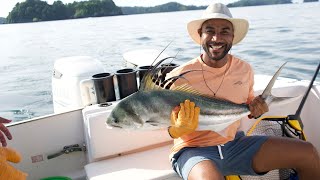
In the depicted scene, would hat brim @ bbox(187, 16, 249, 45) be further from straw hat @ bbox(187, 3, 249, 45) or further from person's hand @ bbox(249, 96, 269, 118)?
person's hand @ bbox(249, 96, 269, 118)

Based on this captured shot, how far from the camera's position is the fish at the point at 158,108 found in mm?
1938

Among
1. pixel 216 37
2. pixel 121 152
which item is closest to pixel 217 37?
pixel 216 37

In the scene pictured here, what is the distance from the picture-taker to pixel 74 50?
12.5m

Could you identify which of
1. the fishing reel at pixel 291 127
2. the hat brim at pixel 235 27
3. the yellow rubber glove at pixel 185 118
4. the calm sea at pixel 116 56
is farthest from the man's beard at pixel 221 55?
the calm sea at pixel 116 56

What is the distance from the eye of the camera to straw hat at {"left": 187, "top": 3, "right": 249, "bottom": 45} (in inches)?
98.9

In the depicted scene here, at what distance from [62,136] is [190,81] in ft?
4.59

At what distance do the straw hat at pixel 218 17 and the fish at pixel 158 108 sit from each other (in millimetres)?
612

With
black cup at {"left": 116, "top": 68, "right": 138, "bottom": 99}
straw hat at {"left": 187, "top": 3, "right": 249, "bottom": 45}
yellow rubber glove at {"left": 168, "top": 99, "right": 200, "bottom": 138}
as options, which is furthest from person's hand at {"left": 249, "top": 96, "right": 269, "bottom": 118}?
black cup at {"left": 116, "top": 68, "right": 138, "bottom": 99}

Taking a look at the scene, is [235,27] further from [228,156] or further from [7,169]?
[7,169]

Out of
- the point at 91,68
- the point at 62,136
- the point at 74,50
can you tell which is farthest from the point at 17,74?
the point at 62,136

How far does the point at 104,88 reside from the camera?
324 centimetres

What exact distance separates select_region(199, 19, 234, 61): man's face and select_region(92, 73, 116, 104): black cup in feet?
3.45

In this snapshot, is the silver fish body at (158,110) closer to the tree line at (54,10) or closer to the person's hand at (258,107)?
the person's hand at (258,107)

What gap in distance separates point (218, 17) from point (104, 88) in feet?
4.26
